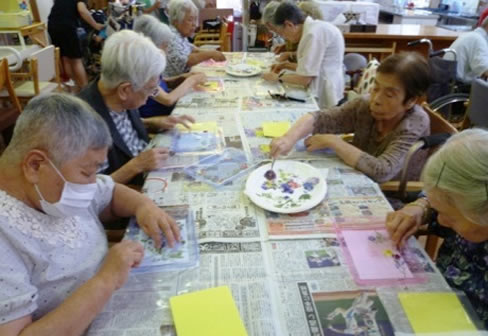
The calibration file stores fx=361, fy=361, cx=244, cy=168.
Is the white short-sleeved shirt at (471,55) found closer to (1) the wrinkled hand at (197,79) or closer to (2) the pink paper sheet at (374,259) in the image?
(1) the wrinkled hand at (197,79)

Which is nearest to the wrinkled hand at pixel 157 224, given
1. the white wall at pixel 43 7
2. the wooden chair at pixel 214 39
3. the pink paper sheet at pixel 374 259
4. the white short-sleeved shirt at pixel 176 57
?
the pink paper sheet at pixel 374 259

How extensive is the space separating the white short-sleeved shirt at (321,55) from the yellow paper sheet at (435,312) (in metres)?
1.81

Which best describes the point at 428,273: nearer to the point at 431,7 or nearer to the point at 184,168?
the point at 184,168

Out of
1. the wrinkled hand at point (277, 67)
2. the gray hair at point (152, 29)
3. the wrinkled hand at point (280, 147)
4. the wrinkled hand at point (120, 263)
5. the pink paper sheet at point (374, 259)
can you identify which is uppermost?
the gray hair at point (152, 29)

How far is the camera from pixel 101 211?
1182 mm

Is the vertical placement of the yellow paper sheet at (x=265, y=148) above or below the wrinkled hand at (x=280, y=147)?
below

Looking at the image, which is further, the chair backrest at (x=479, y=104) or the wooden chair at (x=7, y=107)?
the wooden chair at (x=7, y=107)

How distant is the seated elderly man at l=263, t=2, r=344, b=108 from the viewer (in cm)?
250

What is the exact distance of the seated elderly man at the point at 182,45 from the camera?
9.62 feet

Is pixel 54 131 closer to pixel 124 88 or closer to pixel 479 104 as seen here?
pixel 124 88

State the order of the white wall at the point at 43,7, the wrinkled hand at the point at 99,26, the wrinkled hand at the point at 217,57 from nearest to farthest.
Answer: the wrinkled hand at the point at 217,57 < the wrinkled hand at the point at 99,26 < the white wall at the point at 43,7

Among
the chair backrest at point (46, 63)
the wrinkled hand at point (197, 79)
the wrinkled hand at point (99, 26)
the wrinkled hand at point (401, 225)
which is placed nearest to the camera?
the wrinkled hand at point (401, 225)

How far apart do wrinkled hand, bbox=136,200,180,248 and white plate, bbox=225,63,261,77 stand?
5.71ft

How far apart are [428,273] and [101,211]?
3.21 ft
